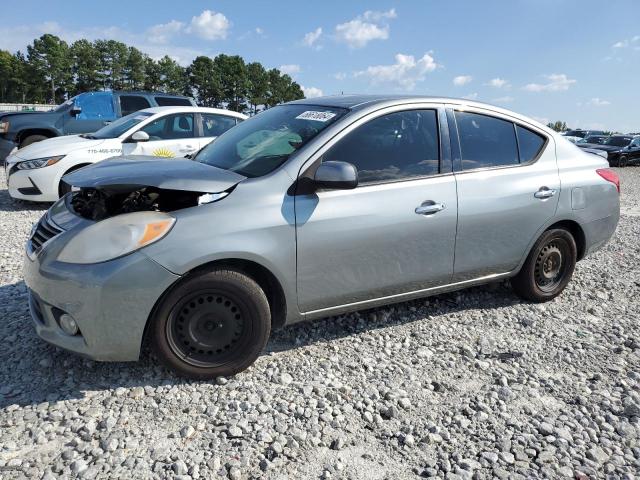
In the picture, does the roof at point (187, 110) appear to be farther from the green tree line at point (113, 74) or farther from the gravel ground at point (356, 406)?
the green tree line at point (113, 74)

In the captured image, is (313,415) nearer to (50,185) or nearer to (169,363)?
(169,363)

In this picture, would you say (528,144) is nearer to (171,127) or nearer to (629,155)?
(171,127)

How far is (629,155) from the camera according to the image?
79.2 feet

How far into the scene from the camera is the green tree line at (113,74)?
81.3 m

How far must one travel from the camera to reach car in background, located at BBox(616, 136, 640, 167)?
2381 centimetres

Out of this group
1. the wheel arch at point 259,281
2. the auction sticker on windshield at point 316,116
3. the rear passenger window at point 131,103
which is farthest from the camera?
the rear passenger window at point 131,103

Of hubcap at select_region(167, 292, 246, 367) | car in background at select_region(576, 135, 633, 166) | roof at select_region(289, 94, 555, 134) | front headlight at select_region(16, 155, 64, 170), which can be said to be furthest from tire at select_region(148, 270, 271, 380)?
car in background at select_region(576, 135, 633, 166)

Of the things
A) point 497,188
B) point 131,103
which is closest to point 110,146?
point 131,103

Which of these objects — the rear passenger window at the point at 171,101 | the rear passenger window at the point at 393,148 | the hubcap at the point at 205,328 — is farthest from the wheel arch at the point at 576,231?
the rear passenger window at the point at 171,101

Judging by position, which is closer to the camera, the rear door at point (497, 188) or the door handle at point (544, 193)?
the rear door at point (497, 188)

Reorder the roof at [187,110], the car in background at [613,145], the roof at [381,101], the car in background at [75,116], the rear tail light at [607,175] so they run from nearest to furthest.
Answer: the roof at [381,101], the rear tail light at [607,175], the roof at [187,110], the car in background at [75,116], the car in background at [613,145]

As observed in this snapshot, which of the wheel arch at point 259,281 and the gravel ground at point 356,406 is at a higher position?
the wheel arch at point 259,281

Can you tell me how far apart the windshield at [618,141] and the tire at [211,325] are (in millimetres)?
26667

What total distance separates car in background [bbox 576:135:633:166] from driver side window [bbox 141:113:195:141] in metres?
20.6
